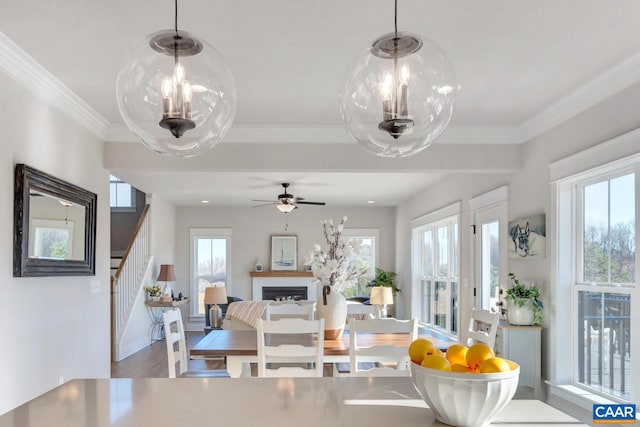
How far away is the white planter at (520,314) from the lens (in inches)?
167

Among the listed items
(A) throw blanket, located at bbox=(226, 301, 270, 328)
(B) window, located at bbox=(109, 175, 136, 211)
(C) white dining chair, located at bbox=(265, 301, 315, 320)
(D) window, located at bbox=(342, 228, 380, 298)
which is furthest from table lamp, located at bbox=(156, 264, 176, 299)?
(C) white dining chair, located at bbox=(265, 301, 315, 320)

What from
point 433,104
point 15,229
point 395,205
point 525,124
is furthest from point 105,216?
point 395,205

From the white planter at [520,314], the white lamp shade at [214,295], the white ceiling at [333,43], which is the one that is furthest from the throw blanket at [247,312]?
the white planter at [520,314]

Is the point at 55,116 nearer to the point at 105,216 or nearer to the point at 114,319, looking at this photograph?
the point at 105,216

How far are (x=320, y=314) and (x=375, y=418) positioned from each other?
2.75 m

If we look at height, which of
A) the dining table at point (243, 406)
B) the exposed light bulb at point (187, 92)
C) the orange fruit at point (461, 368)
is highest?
the exposed light bulb at point (187, 92)

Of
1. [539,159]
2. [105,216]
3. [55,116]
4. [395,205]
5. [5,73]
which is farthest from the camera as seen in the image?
[395,205]

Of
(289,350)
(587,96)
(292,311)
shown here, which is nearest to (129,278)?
(292,311)

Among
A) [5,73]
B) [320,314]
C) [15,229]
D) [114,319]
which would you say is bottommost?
[114,319]

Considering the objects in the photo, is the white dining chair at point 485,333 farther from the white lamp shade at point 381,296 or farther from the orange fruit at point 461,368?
the white lamp shade at point 381,296

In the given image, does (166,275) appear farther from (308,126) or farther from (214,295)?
(308,126)

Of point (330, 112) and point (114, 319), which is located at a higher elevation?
point (330, 112)

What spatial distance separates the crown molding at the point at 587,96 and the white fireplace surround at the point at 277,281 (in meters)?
6.66

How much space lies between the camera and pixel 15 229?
3.20 m
